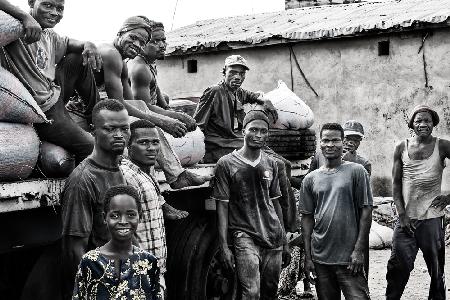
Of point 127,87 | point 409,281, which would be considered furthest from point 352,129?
point 127,87

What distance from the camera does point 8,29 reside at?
3.66 metres

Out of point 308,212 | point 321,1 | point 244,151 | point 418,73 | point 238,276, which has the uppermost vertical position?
point 321,1

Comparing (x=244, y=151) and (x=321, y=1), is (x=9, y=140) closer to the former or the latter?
(x=244, y=151)

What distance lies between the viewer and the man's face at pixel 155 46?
5492 mm

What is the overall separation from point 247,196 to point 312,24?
9342 mm

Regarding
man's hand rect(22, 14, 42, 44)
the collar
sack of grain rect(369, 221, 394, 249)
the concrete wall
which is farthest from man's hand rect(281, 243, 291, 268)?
the concrete wall

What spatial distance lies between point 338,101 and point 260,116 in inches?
326

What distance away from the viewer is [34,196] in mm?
3621

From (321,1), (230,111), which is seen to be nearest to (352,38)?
(321,1)

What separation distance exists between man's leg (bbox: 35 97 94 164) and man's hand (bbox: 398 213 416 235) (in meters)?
2.72

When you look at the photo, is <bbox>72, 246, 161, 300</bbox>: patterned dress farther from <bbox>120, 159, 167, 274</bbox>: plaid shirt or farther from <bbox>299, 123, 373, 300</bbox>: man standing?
<bbox>299, 123, 373, 300</bbox>: man standing

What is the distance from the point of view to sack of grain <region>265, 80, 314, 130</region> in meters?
6.37

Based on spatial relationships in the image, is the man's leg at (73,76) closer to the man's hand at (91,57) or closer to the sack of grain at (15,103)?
the man's hand at (91,57)

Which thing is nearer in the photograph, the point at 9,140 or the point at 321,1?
the point at 9,140
